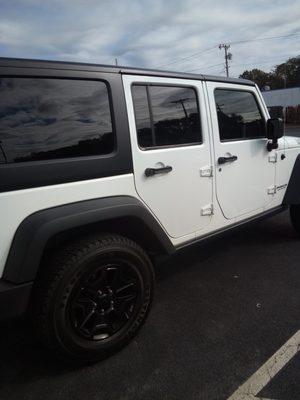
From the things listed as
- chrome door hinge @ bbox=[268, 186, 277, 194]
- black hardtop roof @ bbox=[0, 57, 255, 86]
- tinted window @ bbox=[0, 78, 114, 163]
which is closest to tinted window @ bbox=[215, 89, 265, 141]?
black hardtop roof @ bbox=[0, 57, 255, 86]

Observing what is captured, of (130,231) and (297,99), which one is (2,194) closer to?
(130,231)

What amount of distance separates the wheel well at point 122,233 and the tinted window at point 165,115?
1.85ft

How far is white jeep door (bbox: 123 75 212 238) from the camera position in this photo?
2826 mm

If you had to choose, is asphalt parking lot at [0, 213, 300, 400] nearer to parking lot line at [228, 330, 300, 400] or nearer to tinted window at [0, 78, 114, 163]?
parking lot line at [228, 330, 300, 400]

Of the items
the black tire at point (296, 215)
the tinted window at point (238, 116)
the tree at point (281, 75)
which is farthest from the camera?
the tree at point (281, 75)

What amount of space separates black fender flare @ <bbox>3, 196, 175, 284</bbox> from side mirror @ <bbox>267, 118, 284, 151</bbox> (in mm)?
2089

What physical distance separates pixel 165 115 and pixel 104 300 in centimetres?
142

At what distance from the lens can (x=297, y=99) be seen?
147ft

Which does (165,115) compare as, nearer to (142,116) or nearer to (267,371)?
(142,116)

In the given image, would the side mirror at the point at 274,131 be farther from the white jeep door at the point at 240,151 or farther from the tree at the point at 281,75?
the tree at the point at 281,75

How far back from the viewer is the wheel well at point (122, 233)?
2451mm

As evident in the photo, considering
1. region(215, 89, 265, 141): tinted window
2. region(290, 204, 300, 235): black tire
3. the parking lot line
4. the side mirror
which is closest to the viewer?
the parking lot line

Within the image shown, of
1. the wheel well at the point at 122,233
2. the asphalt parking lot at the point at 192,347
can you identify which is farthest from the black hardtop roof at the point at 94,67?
the asphalt parking lot at the point at 192,347

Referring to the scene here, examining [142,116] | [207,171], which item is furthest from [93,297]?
[207,171]
